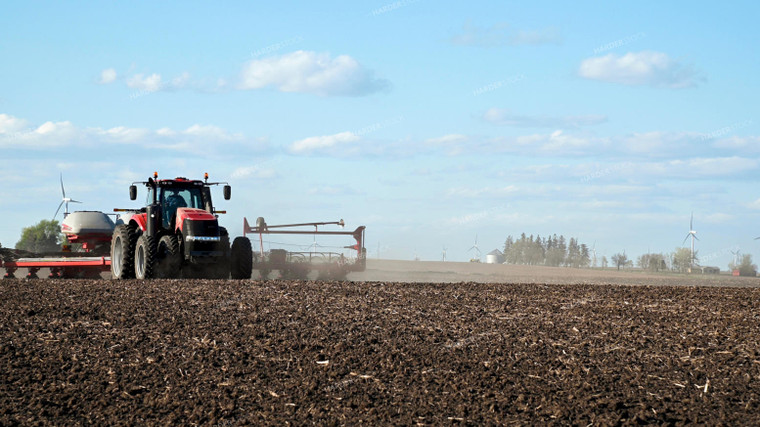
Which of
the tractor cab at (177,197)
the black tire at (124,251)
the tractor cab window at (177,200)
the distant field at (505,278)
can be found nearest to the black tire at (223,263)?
the tractor cab at (177,197)

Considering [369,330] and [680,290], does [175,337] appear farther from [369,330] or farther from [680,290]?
[680,290]

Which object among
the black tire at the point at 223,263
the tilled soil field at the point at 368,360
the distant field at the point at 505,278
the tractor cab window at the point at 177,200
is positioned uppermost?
the tractor cab window at the point at 177,200

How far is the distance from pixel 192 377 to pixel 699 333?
801 cm

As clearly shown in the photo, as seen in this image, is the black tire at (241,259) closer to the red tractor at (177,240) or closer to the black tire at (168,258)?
the red tractor at (177,240)

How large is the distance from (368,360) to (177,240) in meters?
11.7

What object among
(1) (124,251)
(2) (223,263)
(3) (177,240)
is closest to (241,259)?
(2) (223,263)

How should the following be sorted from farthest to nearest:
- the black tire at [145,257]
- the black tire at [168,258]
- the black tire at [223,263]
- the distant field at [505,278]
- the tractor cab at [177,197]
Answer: the distant field at [505,278]
the black tire at [223,263]
the tractor cab at [177,197]
the black tire at [168,258]
the black tire at [145,257]

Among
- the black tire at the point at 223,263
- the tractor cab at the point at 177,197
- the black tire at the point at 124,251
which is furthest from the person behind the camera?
the black tire at the point at 223,263

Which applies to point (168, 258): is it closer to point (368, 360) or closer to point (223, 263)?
point (223, 263)

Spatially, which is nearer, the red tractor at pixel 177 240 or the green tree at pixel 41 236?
the red tractor at pixel 177 240

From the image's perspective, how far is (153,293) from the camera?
16609mm

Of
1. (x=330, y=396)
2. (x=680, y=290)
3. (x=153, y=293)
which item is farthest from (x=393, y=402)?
(x=680, y=290)

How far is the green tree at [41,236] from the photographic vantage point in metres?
94.8

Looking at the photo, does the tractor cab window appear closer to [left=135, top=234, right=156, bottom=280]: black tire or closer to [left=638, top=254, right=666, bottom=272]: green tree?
[left=135, top=234, right=156, bottom=280]: black tire
